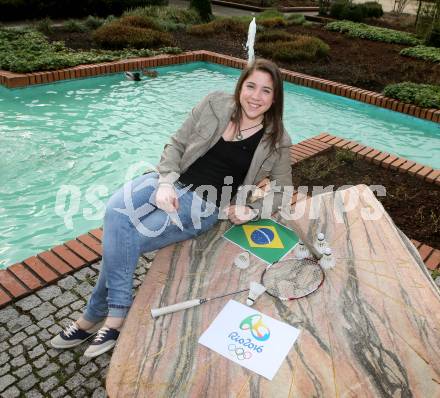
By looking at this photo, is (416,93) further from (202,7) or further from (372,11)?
(372,11)

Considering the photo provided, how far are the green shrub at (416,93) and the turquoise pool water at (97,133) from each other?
0.35 m

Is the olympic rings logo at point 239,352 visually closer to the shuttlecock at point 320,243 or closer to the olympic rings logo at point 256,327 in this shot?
the olympic rings logo at point 256,327

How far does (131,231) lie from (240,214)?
767 mm

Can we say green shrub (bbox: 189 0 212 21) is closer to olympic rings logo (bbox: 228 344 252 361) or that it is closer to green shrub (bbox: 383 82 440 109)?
green shrub (bbox: 383 82 440 109)

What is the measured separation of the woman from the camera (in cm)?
269

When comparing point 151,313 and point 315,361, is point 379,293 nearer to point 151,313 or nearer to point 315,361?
point 315,361

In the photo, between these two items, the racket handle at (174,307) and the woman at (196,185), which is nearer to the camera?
the racket handle at (174,307)

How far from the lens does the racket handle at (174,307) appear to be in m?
2.22

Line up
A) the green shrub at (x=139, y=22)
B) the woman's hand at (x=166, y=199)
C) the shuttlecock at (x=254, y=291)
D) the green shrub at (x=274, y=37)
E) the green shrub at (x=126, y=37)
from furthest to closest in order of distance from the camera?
the green shrub at (x=274, y=37), the green shrub at (x=139, y=22), the green shrub at (x=126, y=37), the woman's hand at (x=166, y=199), the shuttlecock at (x=254, y=291)

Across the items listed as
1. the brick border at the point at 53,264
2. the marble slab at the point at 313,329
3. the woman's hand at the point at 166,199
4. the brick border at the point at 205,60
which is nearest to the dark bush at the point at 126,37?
the brick border at the point at 205,60

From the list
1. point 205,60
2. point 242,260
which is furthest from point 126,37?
point 242,260

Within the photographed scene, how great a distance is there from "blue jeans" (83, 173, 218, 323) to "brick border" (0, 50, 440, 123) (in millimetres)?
6481

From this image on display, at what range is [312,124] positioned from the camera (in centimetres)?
841

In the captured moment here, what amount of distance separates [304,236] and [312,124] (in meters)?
5.88
